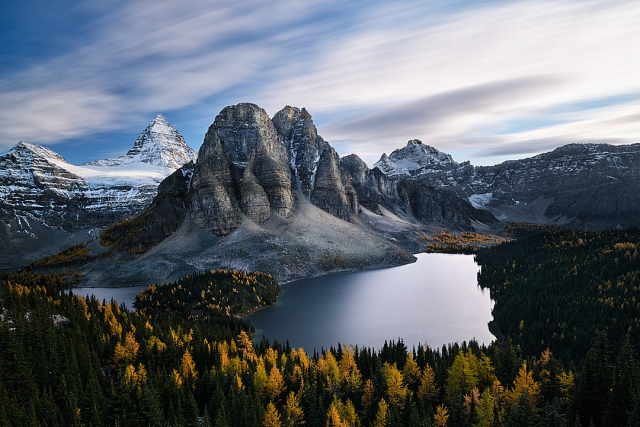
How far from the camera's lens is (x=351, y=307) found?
308 ft

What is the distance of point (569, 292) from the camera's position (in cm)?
9088

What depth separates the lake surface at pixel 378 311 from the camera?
73.9m

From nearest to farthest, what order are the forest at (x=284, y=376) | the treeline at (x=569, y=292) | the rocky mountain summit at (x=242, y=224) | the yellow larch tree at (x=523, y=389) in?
the forest at (x=284, y=376) < the yellow larch tree at (x=523, y=389) < the treeline at (x=569, y=292) < the rocky mountain summit at (x=242, y=224)

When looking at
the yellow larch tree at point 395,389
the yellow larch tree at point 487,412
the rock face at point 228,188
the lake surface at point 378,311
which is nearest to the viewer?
the yellow larch tree at point 487,412

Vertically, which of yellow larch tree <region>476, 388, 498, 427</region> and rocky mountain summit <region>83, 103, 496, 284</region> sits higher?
rocky mountain summit <region>83, 103, 496, 284</region>

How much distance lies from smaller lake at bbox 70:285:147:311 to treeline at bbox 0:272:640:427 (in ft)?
135

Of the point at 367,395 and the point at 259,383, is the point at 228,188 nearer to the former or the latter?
the point at 259,383

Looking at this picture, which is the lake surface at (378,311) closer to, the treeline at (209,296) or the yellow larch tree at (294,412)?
the treeline at (209,296)

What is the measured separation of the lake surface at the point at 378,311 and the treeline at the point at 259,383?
42.3 feet

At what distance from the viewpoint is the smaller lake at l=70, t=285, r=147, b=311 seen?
104 m

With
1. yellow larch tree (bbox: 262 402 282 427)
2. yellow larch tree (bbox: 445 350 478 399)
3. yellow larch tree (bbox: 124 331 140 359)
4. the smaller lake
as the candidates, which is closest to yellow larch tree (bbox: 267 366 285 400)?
yellow larch tree (bbox: 262 402 282 427)

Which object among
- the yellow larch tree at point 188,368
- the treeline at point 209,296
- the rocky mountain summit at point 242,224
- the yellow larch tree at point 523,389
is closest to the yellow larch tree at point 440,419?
the yellow larch tree at point 523,389

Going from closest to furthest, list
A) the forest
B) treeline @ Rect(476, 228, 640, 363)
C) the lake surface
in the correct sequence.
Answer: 1. the forest
2. treeline @ Rect(476, 228, 640, 363)
3. the lake surface

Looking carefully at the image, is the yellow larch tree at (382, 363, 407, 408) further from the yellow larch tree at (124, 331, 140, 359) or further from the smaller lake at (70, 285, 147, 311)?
the smaller lake at (70, 285, 147, 311)
